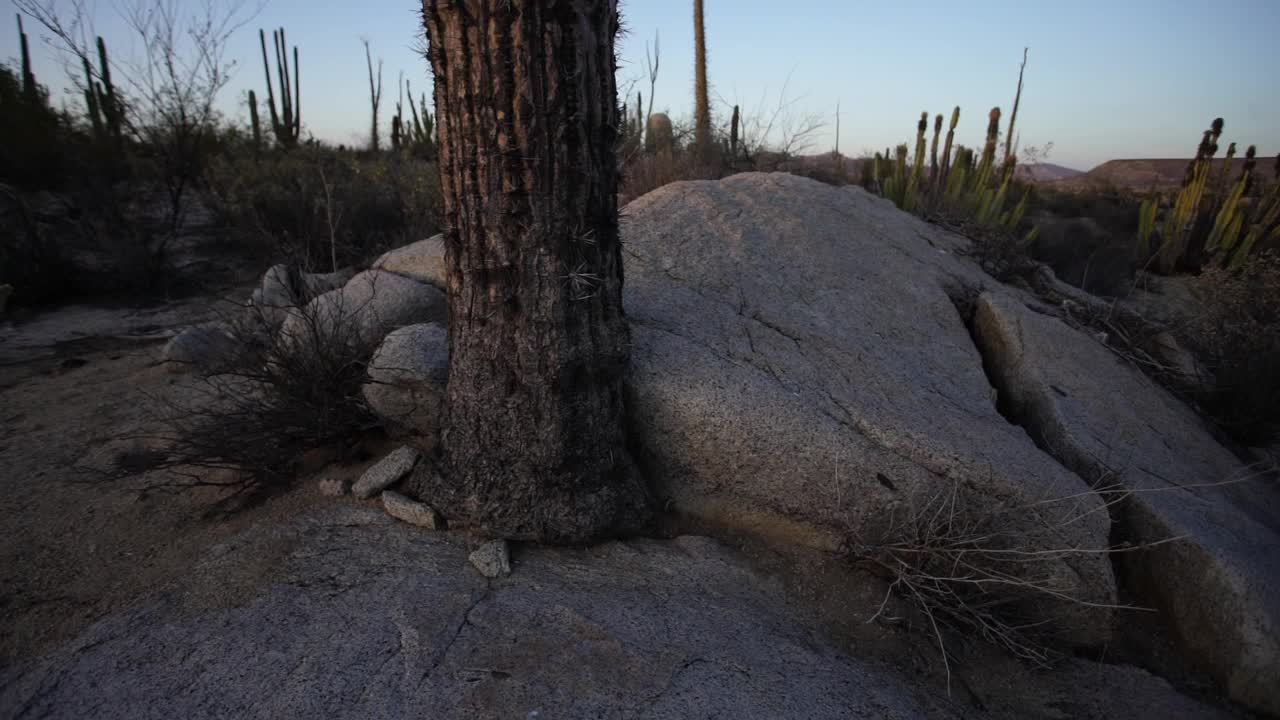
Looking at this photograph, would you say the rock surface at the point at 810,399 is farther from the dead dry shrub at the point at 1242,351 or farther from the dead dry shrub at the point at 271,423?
the dead dry shrub at the point at 1242,351

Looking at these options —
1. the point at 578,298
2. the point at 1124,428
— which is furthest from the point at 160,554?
the point at 1124,428

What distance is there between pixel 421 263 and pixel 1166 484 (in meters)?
3.93

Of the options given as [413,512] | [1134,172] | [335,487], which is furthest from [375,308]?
[1134,172]

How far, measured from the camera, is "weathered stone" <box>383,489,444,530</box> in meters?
2.53

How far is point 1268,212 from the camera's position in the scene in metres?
8.12

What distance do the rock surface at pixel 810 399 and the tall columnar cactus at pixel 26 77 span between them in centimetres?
1079

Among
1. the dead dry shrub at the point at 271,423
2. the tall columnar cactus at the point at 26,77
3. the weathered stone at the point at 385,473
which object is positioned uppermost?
the tall columnar cactus at the point at 26,77

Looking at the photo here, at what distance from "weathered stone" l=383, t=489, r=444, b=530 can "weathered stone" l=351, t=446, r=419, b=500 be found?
0.39 ft

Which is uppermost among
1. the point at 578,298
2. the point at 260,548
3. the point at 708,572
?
the point at 578,298

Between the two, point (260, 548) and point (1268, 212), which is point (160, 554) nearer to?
point (260, 548)

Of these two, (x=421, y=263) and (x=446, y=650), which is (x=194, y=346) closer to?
(x=421, y=263)

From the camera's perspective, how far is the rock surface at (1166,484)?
254 cm

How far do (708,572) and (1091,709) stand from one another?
1.32m

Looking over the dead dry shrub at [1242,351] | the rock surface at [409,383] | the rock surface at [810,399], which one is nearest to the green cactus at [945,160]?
the dead dry shrub at [1242,351]
